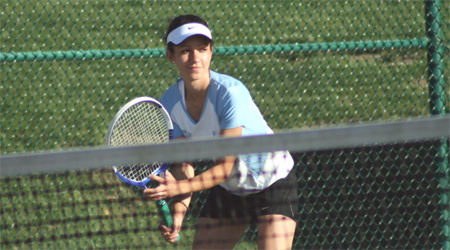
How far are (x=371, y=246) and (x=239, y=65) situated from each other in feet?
6.65

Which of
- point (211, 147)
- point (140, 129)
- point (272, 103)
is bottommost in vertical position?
point (211, 147)

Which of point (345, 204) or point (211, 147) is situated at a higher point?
point (345, 204)

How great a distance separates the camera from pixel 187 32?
A: 3.44 m

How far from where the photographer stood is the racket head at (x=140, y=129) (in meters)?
3.41

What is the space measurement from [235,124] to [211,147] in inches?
37.4

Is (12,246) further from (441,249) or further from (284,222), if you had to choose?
(441,249)

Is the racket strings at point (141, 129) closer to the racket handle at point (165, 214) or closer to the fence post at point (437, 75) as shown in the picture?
the racket handle at point (165, 214)

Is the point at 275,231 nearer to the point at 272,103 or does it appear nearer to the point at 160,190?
the point at 160,190

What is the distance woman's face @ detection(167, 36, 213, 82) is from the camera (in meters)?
3.42

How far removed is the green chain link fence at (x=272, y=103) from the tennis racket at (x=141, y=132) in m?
0.16

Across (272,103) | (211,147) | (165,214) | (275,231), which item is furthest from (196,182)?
(272,103)

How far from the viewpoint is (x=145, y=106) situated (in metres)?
3.64

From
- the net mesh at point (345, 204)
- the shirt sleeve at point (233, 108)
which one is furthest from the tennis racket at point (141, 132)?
the net mesh at point (345, 204)

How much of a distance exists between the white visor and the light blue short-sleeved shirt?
0.18 meters
